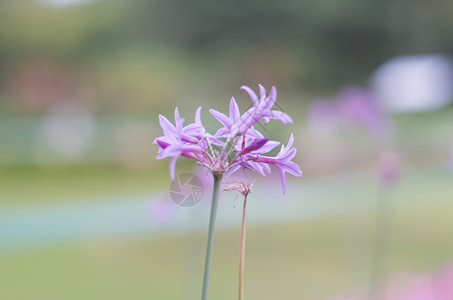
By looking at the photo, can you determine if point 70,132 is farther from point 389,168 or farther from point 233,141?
point 233,141

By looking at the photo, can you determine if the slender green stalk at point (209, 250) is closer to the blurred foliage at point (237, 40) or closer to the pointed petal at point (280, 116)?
the pointed petal at point (280, 116)

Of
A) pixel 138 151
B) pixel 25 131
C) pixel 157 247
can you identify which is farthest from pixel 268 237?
pixel 25 131

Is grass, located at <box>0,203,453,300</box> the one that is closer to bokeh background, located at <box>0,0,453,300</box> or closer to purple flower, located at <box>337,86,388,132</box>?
bokeh background, located at <box>0,0,453,300</box>

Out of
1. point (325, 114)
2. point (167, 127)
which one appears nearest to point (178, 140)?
point (167, 127)

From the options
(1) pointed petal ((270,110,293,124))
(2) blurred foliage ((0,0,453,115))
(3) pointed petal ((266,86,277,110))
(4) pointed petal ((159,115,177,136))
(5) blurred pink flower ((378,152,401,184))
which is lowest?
(4) pointed petal ((159,115,177,136))

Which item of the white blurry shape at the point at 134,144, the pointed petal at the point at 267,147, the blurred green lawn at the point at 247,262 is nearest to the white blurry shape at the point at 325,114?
the blurred green lawn at the point at 247,262

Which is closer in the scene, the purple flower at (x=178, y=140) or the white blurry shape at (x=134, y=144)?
the purple flower at (x=178, y=140)

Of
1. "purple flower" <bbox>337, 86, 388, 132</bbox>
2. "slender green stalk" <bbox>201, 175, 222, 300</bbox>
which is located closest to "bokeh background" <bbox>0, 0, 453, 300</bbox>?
"purple flower" <bbox>337, 86, 388, 132</bbox>
